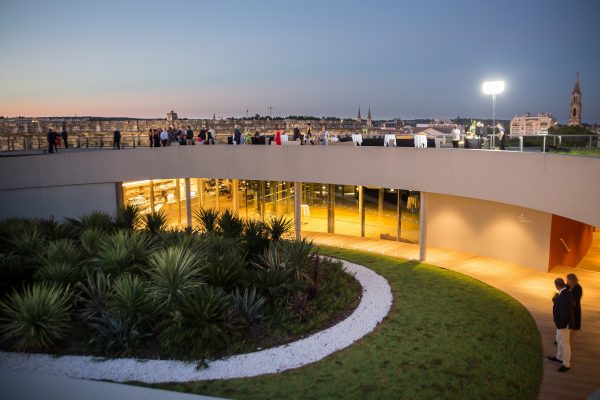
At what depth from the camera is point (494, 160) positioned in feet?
47.8

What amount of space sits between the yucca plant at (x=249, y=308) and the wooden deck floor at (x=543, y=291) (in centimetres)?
537

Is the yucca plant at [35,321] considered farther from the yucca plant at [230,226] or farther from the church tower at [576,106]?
the church tower at [576,106]

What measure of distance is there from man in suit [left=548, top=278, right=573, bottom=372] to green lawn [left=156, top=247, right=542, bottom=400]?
493 mm

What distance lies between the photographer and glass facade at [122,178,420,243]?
20.8 metres

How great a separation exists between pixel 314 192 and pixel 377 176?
5.15 meters

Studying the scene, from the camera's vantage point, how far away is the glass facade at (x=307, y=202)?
20.8 metres

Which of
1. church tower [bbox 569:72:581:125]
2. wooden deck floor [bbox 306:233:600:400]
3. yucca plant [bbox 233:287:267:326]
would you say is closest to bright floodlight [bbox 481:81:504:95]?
church tower [bbox 569:72:581:125]

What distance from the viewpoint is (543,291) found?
13.9 metres

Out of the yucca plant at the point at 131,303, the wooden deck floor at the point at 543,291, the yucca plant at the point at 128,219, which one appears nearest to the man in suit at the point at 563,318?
the wooden deck floor at the point at 543,291

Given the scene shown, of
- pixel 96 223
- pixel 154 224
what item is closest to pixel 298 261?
pixel 154 224

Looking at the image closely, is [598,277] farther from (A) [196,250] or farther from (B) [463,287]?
(A) [196,250]

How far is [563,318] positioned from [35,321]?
9600 mm

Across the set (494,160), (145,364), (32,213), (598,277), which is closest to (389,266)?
(494,160)

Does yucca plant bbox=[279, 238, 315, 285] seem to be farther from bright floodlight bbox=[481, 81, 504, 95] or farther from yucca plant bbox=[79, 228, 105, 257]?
bright floodlight bbox=[481, 81, 504, 95]
